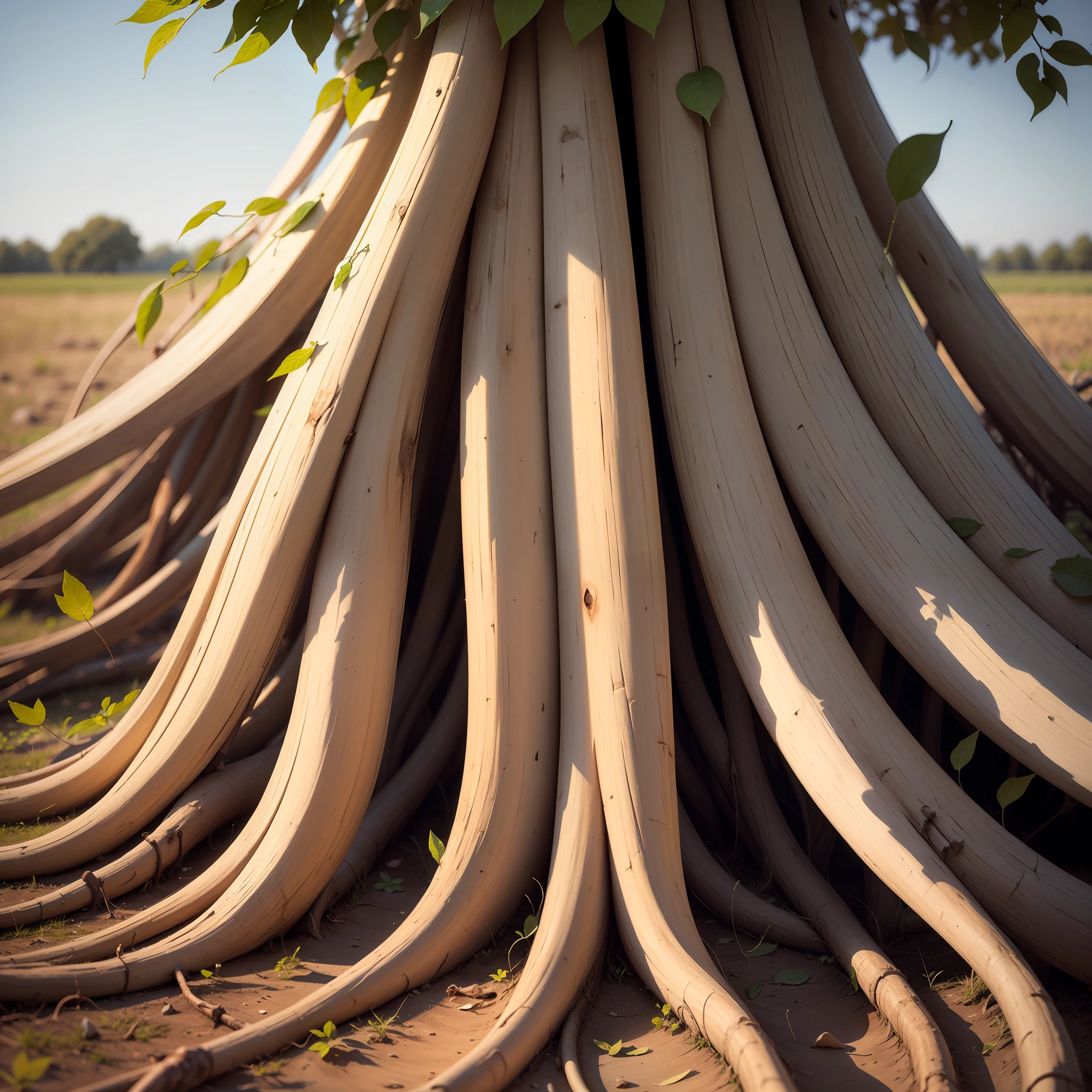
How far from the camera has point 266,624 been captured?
1.96 metres

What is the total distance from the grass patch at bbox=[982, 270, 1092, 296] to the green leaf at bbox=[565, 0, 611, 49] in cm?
325

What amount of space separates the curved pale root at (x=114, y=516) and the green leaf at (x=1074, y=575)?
3.22m

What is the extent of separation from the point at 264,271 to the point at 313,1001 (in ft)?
6.24

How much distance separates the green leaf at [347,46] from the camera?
8.15ft

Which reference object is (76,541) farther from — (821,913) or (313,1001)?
(821,913)

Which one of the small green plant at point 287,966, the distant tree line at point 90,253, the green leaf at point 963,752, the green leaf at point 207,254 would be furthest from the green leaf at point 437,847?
the distant tree line at point 90,253

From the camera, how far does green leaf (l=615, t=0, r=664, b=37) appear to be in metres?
1.83

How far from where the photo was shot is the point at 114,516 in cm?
363

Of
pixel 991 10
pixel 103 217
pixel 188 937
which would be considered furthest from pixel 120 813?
pixel 103 217

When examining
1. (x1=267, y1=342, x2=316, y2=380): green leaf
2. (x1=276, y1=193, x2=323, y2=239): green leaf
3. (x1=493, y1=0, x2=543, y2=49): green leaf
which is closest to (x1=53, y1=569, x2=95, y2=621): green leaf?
(x1=267, y1=342, x2=316, y2=380): green leaf

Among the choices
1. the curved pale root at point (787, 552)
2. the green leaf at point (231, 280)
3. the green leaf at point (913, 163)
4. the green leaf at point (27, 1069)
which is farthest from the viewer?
the green leaf at point (231, 280)

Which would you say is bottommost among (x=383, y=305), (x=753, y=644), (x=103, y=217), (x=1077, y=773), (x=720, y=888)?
(x=720, y=888)

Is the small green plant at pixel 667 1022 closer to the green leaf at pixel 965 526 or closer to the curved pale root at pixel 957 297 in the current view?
the green leaf at pixel 965 526

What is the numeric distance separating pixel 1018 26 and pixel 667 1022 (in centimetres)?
240
